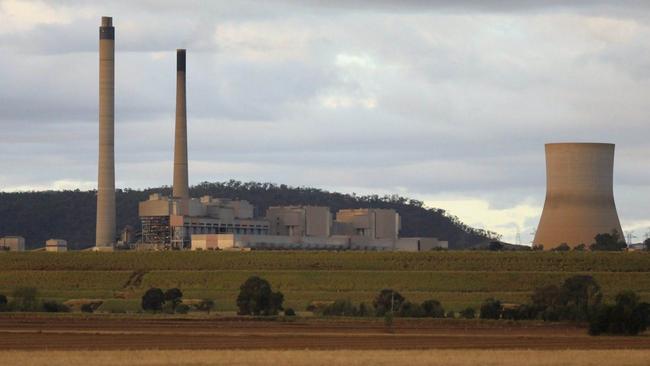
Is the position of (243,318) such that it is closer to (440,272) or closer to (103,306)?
(103,306)

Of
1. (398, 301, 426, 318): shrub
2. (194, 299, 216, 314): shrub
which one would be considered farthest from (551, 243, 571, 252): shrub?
(398, 301, 426, 318): shrub

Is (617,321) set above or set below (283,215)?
below

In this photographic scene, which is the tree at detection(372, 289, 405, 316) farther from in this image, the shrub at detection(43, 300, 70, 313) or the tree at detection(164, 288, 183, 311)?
the shrub at detection(43, 300, 70, 313)

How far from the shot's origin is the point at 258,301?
268ft

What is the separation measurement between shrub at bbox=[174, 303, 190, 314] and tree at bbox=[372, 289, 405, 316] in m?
11.7

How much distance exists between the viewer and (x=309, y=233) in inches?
5502

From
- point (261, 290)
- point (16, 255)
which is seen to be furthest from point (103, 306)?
point (16, 255)

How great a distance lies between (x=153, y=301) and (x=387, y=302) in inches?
582

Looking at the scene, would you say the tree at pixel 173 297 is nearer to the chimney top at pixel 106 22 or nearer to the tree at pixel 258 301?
the tree at pixel 258 301

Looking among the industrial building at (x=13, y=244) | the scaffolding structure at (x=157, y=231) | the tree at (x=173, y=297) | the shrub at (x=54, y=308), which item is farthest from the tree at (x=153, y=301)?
the industrial building at (x=13, y=244)

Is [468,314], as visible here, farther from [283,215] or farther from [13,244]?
[13,244]

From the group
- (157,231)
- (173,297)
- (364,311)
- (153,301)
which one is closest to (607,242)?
(157,231)

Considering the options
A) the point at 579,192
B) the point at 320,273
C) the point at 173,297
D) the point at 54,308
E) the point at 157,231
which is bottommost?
the point at 54,308

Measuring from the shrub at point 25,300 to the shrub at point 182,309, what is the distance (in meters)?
8.48
